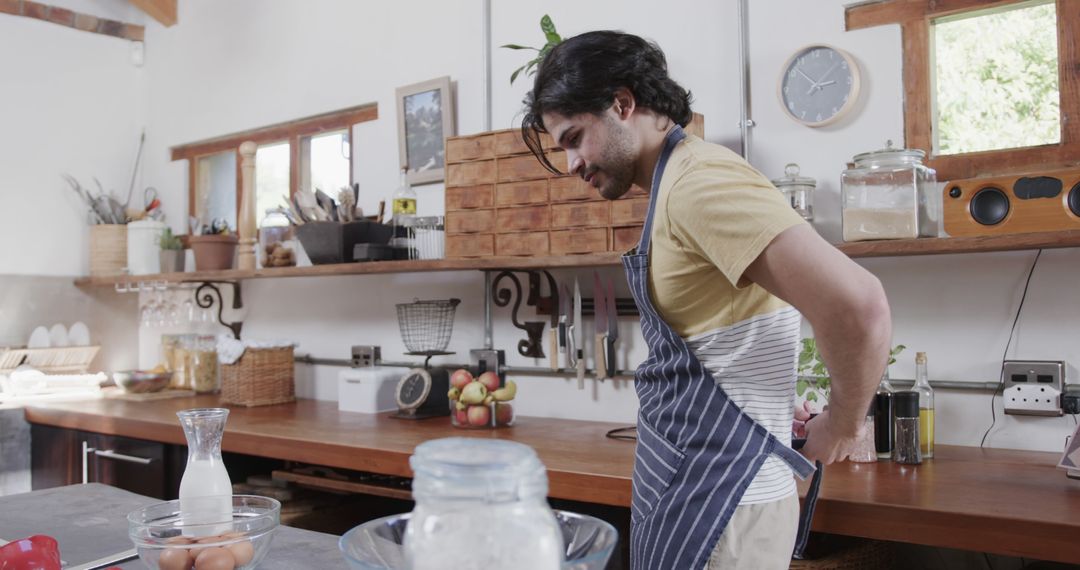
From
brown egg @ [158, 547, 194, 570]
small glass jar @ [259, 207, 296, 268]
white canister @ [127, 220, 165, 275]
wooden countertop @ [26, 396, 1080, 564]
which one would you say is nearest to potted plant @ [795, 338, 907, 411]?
wooden countertop @ [26, 396, 1080, 564]

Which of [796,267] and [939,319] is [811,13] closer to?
[939,319]

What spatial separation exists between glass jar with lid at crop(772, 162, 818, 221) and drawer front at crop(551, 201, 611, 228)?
0.47m

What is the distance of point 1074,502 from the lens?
5.08ft

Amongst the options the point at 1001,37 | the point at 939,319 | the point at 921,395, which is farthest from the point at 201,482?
the point at 1001,37

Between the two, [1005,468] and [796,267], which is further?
[1005,468]

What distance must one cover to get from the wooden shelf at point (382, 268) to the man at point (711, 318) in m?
0.91

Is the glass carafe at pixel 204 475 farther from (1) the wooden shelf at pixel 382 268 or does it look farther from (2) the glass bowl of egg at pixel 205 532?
(1) the wooden shelf at pixel 382 268

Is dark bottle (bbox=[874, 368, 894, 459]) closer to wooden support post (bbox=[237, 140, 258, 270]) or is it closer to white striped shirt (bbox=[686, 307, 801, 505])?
white striped shirt (bbox=[686, 307, 801, 505])

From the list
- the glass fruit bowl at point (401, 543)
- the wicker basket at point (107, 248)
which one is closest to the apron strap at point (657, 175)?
the glass fruit bowl at point (401, 543)

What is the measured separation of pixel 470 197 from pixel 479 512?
211 cm

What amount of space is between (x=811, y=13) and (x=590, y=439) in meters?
1.33

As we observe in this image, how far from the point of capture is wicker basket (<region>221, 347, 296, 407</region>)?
3.22 m

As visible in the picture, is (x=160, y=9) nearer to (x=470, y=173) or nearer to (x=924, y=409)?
(x=470, y=173)

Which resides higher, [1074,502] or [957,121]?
[957,121]
